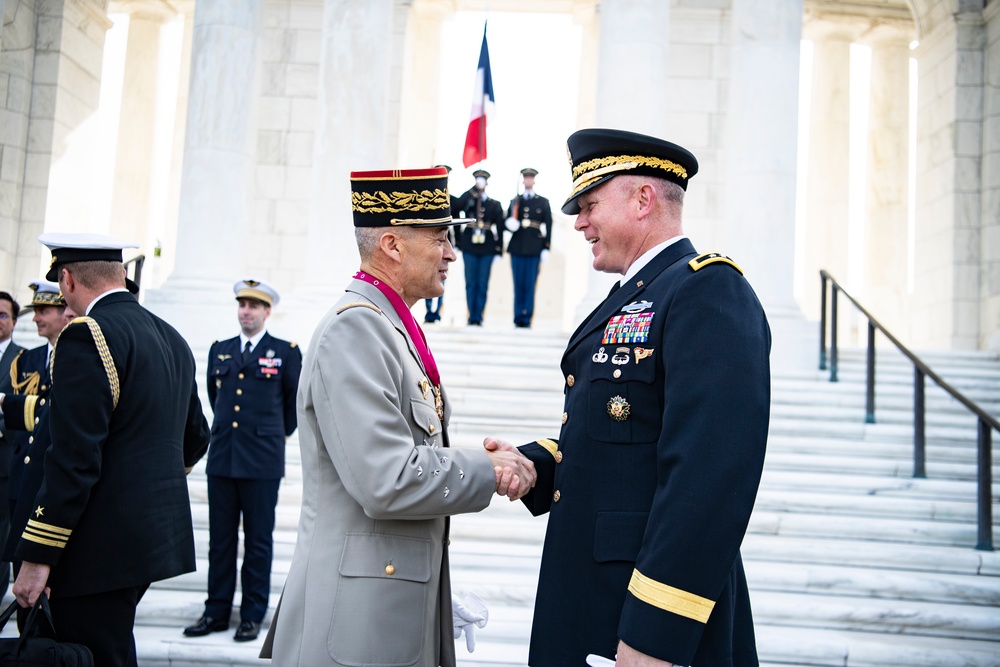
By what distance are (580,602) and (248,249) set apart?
12.3m

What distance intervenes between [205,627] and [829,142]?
1454 cm

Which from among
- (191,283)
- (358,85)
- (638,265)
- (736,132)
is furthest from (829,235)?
(638,265)

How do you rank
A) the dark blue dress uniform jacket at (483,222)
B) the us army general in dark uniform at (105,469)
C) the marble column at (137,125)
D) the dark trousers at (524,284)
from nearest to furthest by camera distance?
the us army general in dark uniform at (105,469)
the dark blue dress uniform jacket at (483,222)
the dark trousers at (524,284)
the marble column at (137,125)

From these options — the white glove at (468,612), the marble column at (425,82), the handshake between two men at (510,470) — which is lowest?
the white glove at (468,612)

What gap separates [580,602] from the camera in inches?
101

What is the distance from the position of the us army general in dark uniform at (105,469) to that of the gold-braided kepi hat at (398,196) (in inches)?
49.8

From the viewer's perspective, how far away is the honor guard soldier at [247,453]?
5598 mm

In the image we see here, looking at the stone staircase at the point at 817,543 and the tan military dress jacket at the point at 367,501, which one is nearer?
the tan military dress jacket at the point at 367,501

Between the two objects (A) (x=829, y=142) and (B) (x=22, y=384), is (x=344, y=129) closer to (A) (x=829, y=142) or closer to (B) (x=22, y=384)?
(B) (x=22, y=384)

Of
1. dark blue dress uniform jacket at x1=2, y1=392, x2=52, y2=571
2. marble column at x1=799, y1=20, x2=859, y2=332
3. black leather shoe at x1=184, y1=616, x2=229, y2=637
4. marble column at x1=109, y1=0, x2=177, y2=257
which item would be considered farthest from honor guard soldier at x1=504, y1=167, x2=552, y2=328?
dark blue dress uniform jacket at x1=2, y1=392, x2=52, y2=571

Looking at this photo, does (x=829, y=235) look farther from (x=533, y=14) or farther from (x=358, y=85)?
(x=358, y=85)

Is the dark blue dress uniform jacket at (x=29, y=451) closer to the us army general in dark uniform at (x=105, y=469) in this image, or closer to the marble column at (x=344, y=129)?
the us army general in dark uniform at (x=105, y=469)

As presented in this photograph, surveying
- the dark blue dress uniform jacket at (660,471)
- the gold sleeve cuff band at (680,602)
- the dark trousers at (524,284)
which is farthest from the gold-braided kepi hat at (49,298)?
the dark trousers at (524,284)

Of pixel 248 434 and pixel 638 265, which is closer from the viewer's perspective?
pixel 638 265
